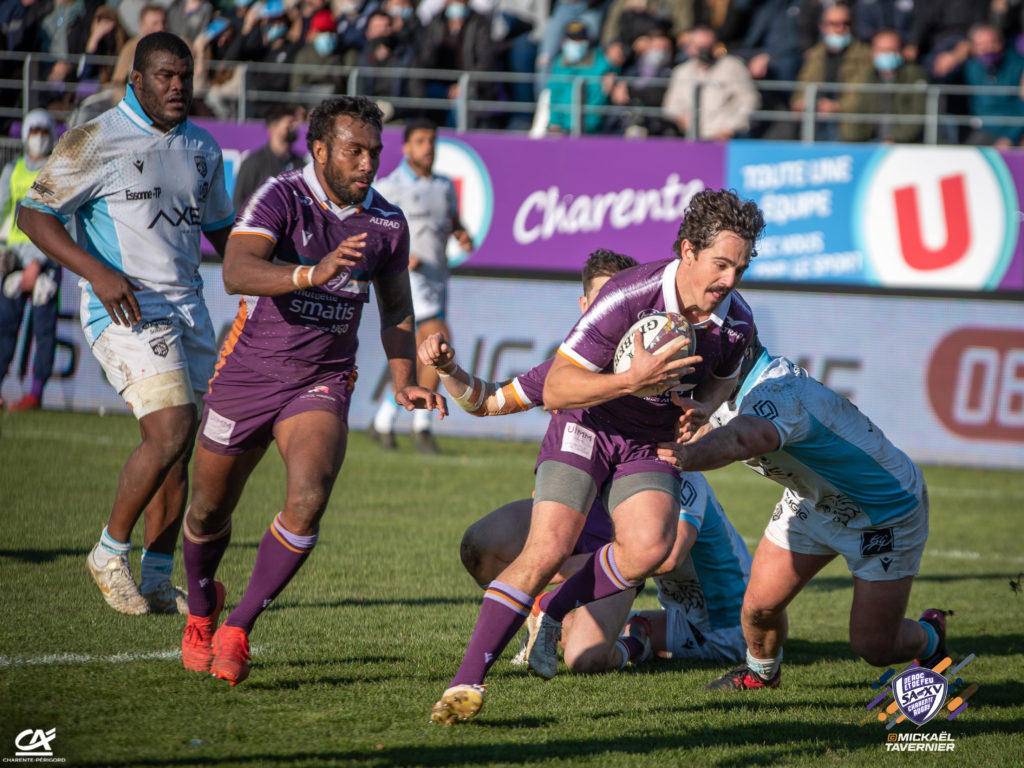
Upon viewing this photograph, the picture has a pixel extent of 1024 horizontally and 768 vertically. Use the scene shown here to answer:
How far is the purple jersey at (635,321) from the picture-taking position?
473 cm

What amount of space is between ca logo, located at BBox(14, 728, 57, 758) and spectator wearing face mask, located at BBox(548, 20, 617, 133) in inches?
424

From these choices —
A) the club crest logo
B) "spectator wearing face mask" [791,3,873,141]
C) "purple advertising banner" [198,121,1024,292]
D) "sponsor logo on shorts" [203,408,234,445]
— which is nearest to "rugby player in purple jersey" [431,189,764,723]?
the club crest logo

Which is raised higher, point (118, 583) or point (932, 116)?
point (932, 116)

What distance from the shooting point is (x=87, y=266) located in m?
5.48

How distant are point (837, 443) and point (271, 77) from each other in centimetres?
1124

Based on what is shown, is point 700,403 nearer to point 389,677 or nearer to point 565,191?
point 389,677

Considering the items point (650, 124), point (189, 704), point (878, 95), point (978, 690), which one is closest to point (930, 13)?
point (878, 95)

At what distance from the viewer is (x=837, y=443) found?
4969 mm

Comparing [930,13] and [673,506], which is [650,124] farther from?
[673,506]

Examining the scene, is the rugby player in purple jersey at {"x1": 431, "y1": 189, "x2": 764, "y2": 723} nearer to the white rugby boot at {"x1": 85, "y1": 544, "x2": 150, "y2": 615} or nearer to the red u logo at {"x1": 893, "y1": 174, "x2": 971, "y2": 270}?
the white rugby boot at {"x1": 85, "y1": 544, "x2": 150, "y2": 615}

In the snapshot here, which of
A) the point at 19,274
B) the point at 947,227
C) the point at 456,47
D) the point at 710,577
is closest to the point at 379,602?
the point at 710,577

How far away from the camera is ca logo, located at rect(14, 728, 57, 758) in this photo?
4035mm

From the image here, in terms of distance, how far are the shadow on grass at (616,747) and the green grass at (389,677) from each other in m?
0.01

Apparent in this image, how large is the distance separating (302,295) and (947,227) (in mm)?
9206
